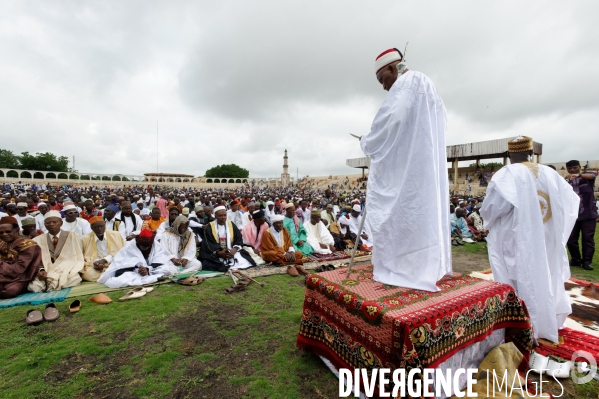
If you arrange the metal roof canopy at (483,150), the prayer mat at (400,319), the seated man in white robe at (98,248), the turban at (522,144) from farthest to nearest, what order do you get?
1. the metal roof canopy at (483,150)
2. the seated man in white robe at (98,248)
3. the turban at (522,144)
4. the prayer mat at (400,319)

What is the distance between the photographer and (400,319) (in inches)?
72.6

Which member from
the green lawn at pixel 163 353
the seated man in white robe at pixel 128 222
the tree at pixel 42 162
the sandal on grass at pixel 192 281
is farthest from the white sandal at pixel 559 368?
the tree at pixel 42 162

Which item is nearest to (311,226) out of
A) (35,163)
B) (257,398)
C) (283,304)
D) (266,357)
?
(283,304)

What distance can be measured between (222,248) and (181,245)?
91cm

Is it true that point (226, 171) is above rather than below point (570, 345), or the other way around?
above

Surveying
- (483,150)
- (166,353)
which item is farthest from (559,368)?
(483,150)

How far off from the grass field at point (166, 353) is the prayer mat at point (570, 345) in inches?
15.2

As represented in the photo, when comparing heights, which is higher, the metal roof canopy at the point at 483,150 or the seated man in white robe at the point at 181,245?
the metal roof canopy at the point at 483,150

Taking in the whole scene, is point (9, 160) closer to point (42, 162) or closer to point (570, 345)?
point (42, 162)

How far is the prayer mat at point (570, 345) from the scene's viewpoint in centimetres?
275

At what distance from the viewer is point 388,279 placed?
8.22ft

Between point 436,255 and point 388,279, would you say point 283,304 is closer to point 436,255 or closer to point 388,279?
point 388,279

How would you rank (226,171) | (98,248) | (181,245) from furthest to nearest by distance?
(226,171) < (181,245) < (98,248)

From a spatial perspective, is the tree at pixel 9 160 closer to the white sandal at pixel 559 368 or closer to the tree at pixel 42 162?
the tree at pixel 42 162
